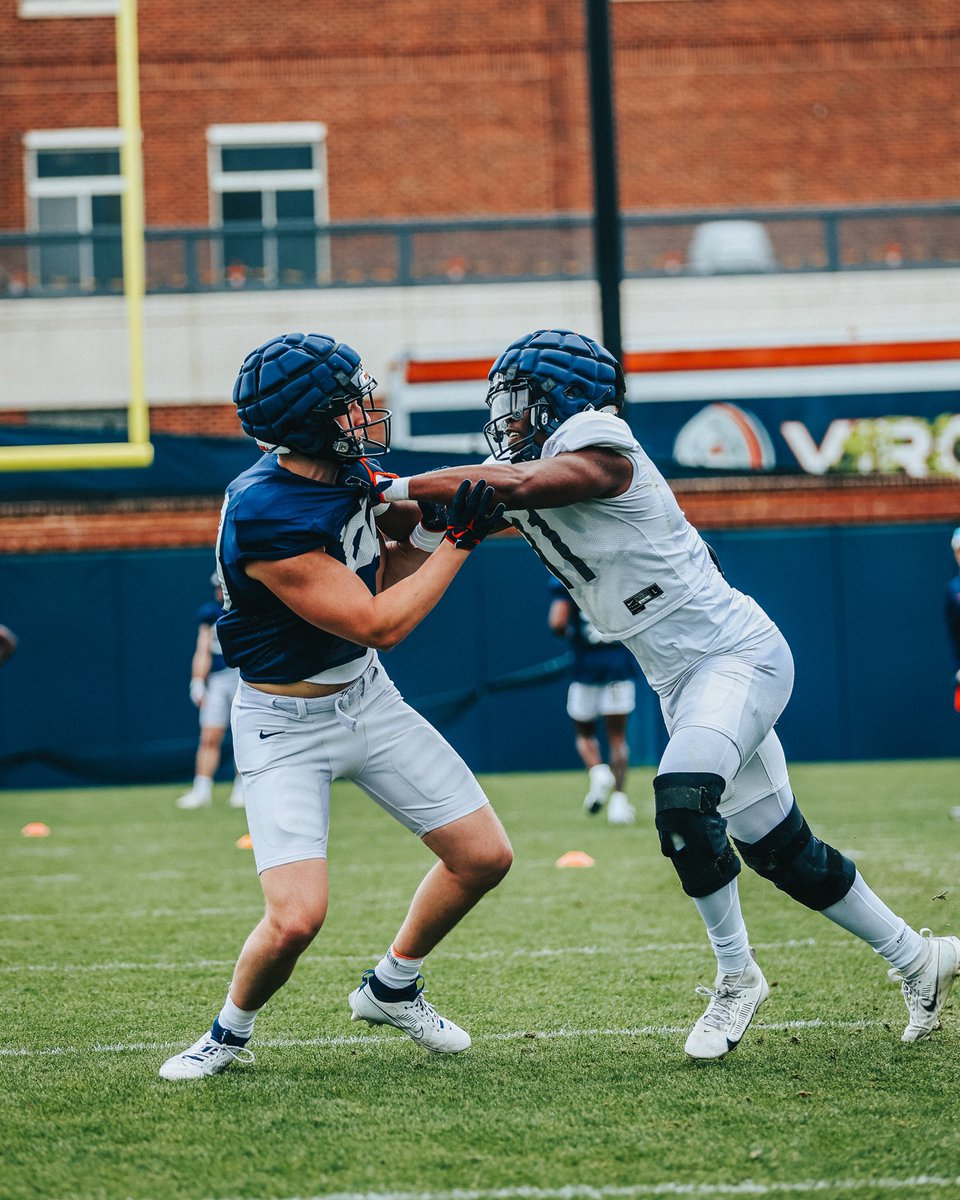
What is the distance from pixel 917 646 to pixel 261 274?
28.3 ft

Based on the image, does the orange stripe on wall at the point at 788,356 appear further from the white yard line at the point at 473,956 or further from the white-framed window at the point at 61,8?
the white yard line at the point at 473,956

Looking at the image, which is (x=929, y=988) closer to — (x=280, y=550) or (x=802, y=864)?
(x=802, y=864)

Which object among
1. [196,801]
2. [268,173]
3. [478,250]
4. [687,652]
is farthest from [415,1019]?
[268,173]

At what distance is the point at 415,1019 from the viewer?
4.25 m

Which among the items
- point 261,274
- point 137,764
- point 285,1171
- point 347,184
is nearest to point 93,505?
point 137,764

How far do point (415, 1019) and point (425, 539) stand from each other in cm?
135

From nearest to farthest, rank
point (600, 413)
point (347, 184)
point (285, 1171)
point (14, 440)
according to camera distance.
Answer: point (285, 1171)
point (600, 413)
point (14, 440)
point (347, 184)

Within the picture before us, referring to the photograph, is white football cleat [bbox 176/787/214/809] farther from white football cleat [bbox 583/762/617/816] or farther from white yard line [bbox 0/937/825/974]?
white yard line [bbox 0/937/825/974]

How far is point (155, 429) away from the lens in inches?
719

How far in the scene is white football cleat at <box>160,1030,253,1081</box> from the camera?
13.0ft

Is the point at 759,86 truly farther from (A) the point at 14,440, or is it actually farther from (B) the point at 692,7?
(A) the point at 14,440

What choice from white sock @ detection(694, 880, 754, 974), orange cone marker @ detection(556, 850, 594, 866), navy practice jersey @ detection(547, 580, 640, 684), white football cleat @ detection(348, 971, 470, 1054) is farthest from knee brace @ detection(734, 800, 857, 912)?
navy practice jersey @ detection(547, 580, 640, 684)

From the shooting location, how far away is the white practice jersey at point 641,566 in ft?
13.5

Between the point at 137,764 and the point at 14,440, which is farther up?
the point at 14,440
